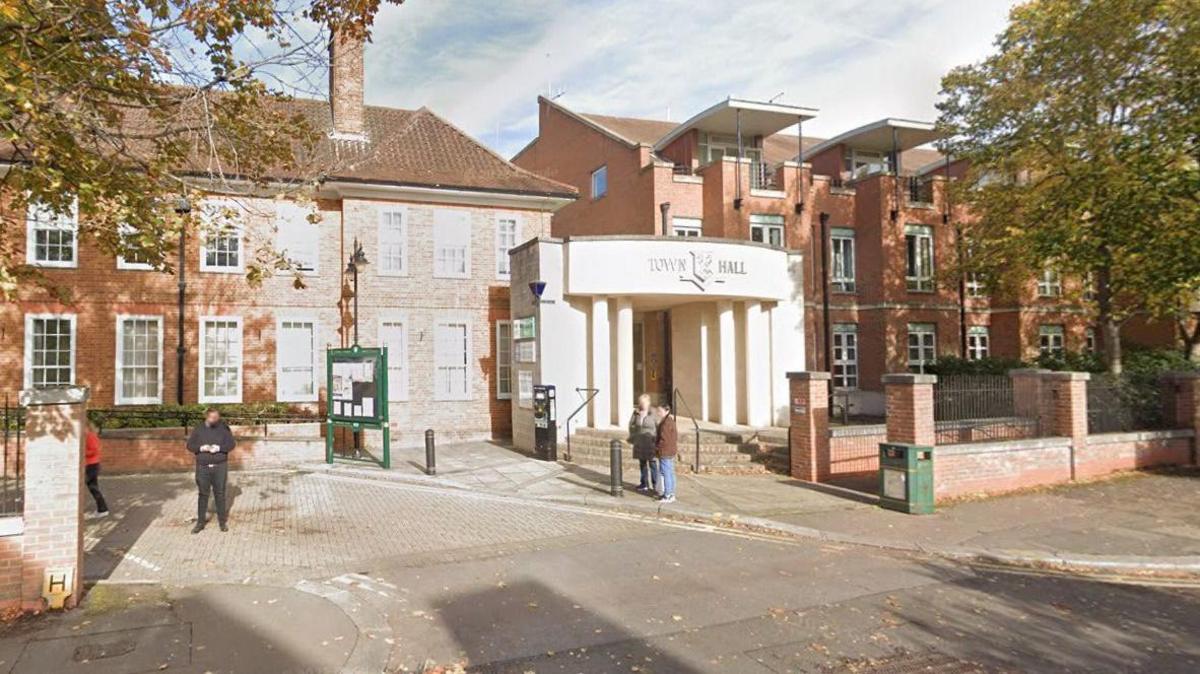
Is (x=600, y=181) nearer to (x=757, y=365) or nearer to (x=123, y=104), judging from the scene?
(x=757, y=365)

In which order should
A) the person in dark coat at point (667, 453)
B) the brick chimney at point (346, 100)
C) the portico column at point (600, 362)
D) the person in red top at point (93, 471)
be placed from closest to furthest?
1. the person in red top at point (93, 471)
2. the person in dark coat at point (667, 453)
3. the portico column at point (600, 362)
4. the brick chimney at point (346, 100)

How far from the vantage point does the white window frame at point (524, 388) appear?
54.6ft

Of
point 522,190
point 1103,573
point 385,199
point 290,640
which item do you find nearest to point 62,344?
point 385,199

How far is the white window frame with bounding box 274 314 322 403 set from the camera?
18.2m

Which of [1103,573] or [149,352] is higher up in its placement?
[149,352]

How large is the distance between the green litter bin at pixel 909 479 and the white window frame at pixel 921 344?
15.3 m

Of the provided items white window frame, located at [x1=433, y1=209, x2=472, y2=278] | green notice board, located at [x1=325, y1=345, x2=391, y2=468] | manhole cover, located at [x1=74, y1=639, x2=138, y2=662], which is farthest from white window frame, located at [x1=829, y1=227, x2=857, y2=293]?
manhole cover, located at [x1=74, y1=639, x2=138, y2=662]

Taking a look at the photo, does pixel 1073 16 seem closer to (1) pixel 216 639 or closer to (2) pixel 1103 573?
(2) pixel 1103 573

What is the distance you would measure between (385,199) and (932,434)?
46.6 feet

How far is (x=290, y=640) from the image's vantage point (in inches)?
235

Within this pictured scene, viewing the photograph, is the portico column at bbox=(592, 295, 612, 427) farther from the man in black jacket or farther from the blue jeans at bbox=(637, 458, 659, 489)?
the man in black jacket

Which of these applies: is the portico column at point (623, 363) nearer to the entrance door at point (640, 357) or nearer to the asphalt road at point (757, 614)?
the entrance door at point (640, 357)

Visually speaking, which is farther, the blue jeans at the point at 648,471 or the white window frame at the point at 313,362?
the white window frame at the point at 313,362

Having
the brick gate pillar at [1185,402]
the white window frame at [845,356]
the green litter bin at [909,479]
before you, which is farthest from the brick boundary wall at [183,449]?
the brick gate pillar at [1185,402]
